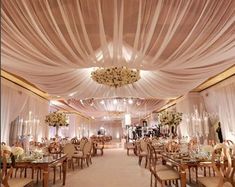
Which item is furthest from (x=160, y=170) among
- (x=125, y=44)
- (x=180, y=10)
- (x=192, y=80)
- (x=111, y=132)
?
(x=111, y=132)

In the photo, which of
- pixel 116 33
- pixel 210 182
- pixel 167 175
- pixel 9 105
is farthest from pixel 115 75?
pixel 9 105

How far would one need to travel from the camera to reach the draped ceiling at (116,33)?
2.10 meters

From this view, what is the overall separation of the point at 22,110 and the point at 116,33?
6.12m

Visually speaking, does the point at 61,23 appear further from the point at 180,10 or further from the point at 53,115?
the point at 53,115

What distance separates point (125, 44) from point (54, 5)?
44.4 inches

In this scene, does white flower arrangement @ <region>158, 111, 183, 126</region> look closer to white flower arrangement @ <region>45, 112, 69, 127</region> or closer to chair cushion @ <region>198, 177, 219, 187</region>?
white flower arrangement @ <region>45, 112, 69, 127</region>

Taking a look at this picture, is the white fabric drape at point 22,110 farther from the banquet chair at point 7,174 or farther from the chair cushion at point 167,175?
the chair cushion at point 167,175

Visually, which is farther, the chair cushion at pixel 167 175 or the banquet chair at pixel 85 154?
the banquet chair at pixel 85 154

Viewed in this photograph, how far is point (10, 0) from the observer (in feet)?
6.29

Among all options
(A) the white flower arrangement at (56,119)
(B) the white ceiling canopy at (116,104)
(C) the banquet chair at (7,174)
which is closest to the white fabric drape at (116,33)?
(C) the banquet chair at (7,174)

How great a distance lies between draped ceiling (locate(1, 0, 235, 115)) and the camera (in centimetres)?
210

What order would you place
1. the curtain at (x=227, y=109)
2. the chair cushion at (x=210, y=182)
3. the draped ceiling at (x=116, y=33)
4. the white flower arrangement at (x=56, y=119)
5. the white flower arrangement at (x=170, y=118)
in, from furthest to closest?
the white flower arrangement at (x=56, y=119) → the white flower arrangement at (x=170, y=118) → the curtain at (x=227, y=109) → the chair cushion at (x=210, y=182) → the draped ceiling at (x=116, y=33)

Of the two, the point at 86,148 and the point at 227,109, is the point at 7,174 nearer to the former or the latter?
the point at 86,148

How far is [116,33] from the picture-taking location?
2.40 metres
